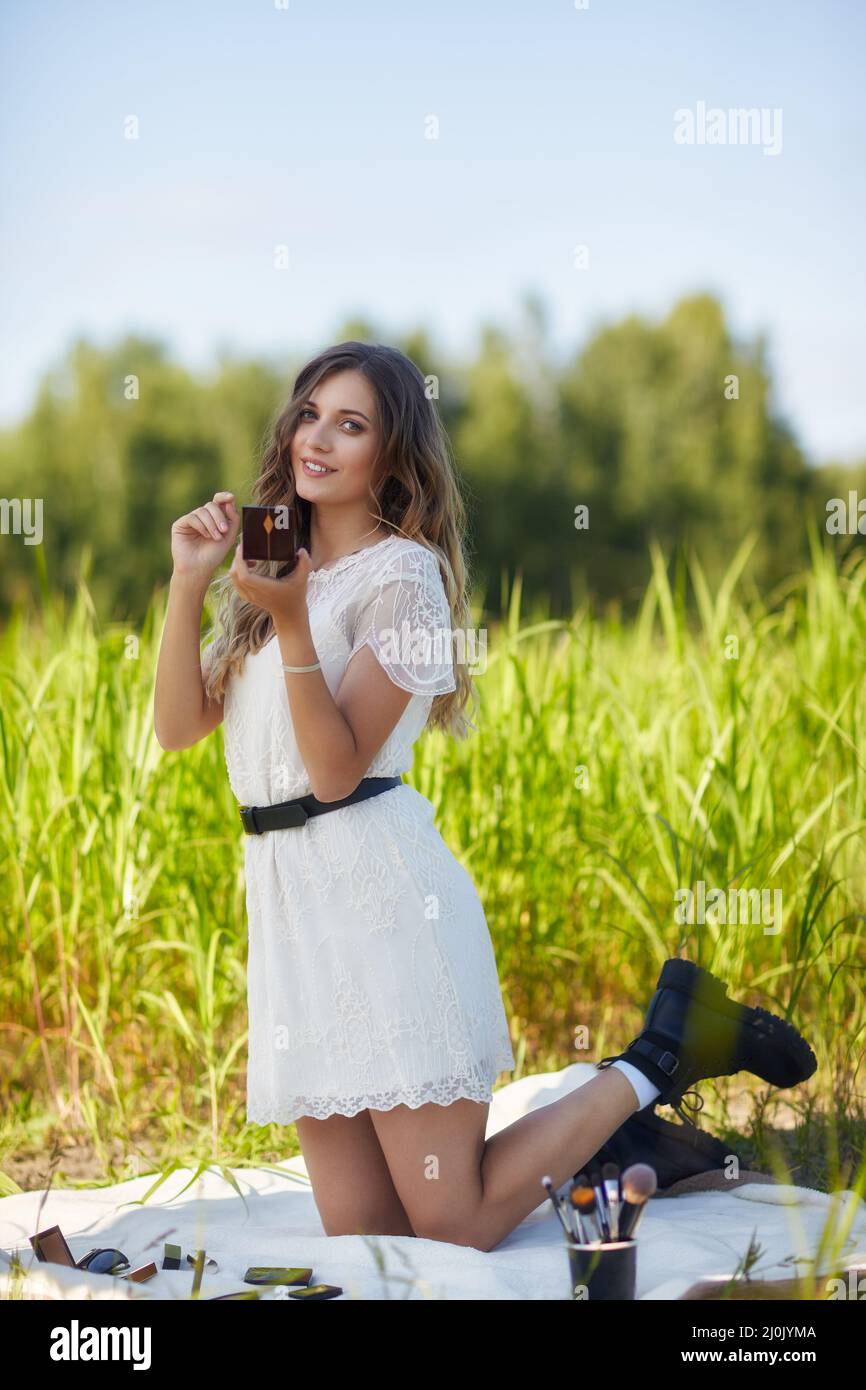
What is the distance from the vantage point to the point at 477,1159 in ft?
6.74

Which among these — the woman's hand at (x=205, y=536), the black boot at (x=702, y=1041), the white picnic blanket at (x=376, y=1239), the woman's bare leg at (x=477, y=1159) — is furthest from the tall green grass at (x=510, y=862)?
the woman's hand at (x=205, y=536)

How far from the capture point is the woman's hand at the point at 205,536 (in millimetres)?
2061

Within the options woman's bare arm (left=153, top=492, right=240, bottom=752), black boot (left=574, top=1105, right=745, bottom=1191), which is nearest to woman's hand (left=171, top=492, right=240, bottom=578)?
woman's bare arm (left=153, top=492, right=240, bottom=752)

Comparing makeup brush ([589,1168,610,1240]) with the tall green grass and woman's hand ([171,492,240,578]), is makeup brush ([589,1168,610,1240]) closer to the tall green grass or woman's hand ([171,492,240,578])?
woman's hand ([171,492,240,578])

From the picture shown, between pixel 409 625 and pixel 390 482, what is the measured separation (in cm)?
31

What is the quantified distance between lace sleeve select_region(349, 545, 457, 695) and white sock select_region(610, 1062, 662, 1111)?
0.69 metres

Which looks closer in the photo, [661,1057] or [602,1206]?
[602,1206]

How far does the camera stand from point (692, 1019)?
7.16ft

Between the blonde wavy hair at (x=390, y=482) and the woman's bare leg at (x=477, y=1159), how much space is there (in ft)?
2.26

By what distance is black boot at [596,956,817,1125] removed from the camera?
215 centimetres

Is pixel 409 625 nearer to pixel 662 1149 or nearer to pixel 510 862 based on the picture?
pixel 662 1149

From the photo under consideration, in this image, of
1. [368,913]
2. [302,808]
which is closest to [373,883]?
[368,913]

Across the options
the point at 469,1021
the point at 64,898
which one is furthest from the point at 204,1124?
the point at 469,1021
